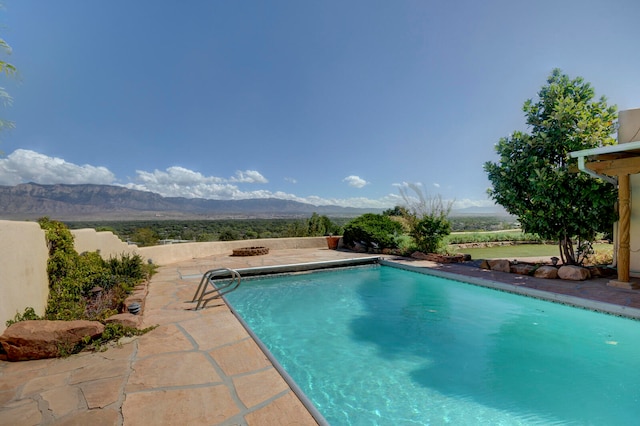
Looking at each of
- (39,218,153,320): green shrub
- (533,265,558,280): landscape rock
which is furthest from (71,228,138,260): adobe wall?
(533,265,558,280): landscape rock

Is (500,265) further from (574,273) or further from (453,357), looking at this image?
(453,357)

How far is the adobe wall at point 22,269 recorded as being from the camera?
3469 mm

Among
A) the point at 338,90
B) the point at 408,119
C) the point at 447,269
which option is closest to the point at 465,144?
the point at 408,119

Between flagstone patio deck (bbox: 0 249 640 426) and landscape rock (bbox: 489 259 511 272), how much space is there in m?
7.06

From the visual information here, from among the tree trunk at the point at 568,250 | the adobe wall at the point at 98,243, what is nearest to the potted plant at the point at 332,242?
the adobe wall at the point at 98,243

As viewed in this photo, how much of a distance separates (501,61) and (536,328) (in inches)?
376

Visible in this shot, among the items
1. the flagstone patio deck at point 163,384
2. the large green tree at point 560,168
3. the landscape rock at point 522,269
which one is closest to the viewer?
the flagstone patio deck at point 163,384

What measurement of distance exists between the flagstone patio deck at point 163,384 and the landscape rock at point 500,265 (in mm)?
7065

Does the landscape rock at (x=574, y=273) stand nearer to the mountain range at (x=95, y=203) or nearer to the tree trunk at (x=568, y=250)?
the tree trunk at (x=568, y=250)

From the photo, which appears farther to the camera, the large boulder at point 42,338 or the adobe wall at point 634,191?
the adobe wall at point 634,191

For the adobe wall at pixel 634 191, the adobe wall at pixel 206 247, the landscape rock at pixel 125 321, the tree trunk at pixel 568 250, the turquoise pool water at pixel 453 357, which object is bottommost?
the turquoise pool water at pixel 453 357

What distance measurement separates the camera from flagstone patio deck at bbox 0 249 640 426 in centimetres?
212

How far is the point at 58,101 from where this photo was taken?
64.8 ft

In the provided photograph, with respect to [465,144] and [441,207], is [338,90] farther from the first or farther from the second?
[441,207]
